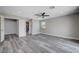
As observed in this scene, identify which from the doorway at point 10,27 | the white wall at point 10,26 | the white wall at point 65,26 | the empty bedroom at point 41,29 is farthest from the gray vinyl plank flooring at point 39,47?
the white wall at point 10,26

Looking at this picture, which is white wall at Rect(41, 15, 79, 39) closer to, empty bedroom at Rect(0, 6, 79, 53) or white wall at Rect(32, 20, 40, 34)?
empty bedroom at Rect(0, 6, 79, 53)

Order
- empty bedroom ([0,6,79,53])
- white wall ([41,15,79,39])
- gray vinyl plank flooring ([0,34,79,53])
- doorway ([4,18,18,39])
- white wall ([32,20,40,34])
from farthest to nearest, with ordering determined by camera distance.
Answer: white wall ([32,20,40,34]) < doorway ([4,18,18,39]) < white wall ([41,15,79,39]) < empty bedroom ([0,6,79,53]) < gray vinyl plank flooring ([0,34,79,53])

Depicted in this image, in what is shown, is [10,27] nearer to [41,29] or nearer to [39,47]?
[41,29]

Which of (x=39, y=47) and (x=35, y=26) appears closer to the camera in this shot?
(x=39, y=47)

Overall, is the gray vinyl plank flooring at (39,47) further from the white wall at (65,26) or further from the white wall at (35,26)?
the white wall at (35,26)

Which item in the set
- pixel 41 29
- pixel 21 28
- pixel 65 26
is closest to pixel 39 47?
pixel 65 26

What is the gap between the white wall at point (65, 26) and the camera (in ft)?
20.4

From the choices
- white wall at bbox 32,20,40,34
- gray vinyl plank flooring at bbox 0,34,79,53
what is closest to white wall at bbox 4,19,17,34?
white wall at bbox 32,20,40,34

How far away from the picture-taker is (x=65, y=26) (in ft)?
23.2

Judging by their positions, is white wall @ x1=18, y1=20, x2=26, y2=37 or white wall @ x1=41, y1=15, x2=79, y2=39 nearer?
white wall @ x1=41, y1=15, x2=79, y2=39

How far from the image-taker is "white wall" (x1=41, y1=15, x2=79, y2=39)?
6214 millimetres

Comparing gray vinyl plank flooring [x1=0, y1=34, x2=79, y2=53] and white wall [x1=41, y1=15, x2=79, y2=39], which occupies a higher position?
white wall [x1=41, y1=15, x2=79, y2=39]

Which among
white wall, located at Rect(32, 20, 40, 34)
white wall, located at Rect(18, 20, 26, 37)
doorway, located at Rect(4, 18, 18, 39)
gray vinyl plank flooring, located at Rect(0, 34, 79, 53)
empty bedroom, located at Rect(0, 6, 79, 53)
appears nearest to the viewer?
gray vinyl plank flooring, located at Rect(0, 34, 79, 53)
